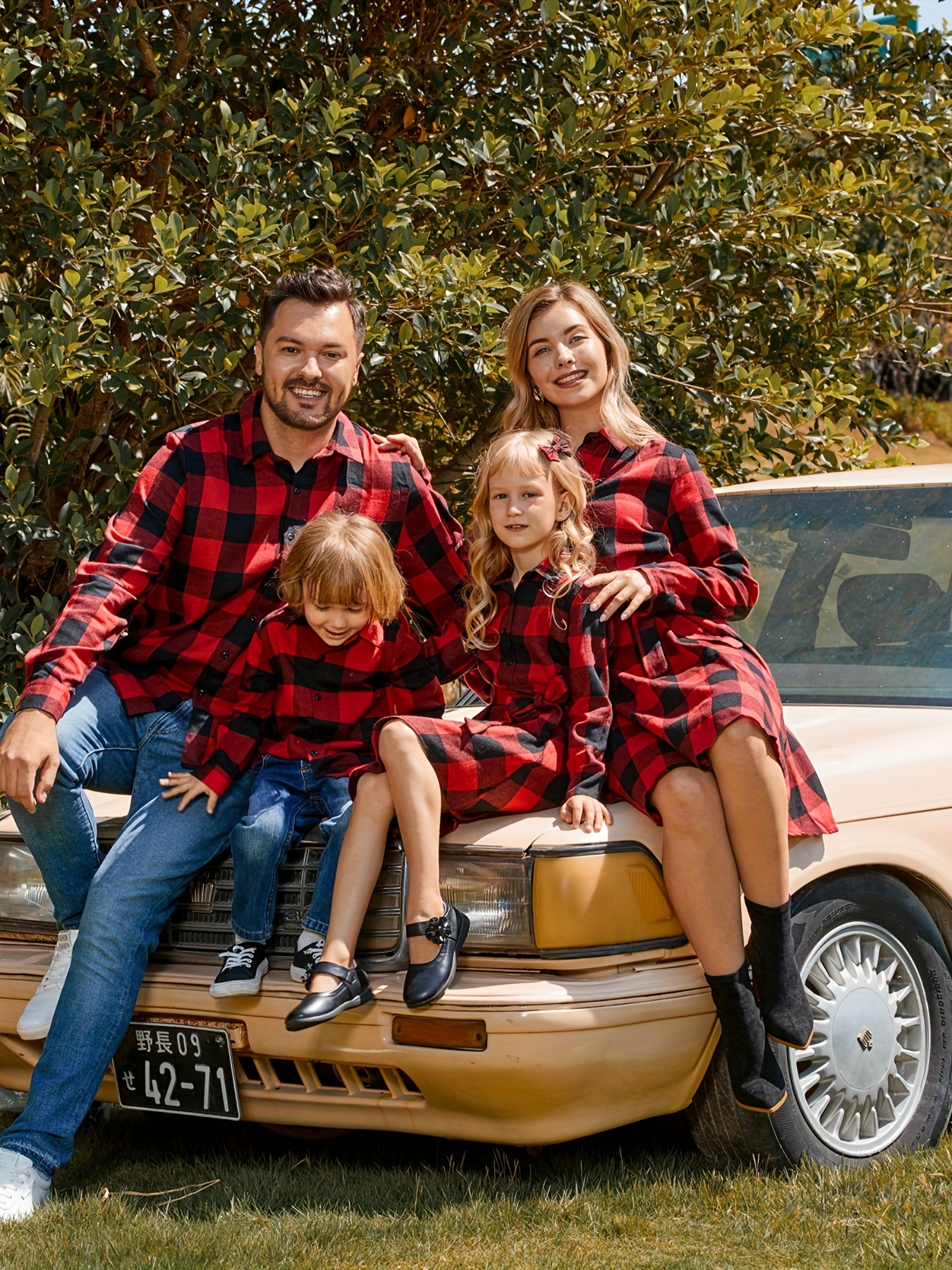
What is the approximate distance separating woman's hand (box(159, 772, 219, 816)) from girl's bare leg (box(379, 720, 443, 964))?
55 centimetres

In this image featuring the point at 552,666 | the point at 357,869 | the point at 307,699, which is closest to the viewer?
the point at 357,869

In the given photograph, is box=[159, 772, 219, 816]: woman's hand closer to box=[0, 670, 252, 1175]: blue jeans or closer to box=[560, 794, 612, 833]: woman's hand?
box=[0, 670, 252, 1175]: blue jeans

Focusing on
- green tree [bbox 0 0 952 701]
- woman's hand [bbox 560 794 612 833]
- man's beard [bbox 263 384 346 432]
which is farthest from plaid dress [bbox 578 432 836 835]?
green tree [bbox 0 0 952 701]

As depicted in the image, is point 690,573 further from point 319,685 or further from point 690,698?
point 319,685

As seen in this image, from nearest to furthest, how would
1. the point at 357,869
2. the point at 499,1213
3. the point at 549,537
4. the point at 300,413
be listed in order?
the point at 499,1213
the point at 357,869
the point at 549,537
the point at 300,413

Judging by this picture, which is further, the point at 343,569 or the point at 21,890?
the point at 21,890

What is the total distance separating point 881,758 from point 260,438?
5.90 ft

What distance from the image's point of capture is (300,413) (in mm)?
3830

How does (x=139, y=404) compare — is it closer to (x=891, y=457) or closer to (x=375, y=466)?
(x=375, y=466)

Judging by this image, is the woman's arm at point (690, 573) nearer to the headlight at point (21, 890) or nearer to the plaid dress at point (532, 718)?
the plaid dress at point (532, 718)

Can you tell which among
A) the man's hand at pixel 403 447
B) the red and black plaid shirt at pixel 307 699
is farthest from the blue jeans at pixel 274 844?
the man's hand at pixel 403 447

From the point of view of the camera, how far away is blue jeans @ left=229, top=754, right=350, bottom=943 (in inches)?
127

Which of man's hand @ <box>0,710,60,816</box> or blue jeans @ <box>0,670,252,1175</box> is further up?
man's hand @ <box>0,710,60,816</box>

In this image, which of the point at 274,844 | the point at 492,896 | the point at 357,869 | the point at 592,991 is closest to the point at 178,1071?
the point at 274,844
